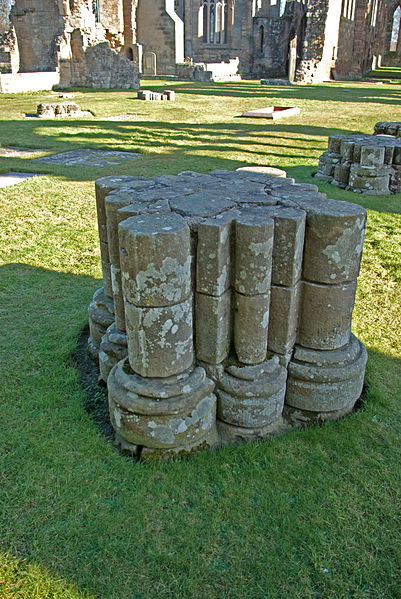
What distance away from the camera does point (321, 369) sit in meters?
3.06

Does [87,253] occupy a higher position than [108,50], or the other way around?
Result: [108,50]

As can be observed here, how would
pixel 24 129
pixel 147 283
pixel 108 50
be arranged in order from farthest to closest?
pixel 108 50 < pixel 24 129 < pixel 147 283

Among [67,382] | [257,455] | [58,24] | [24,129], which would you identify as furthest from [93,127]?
[58,24]

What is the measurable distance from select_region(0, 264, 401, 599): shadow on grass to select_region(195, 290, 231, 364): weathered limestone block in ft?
1.95

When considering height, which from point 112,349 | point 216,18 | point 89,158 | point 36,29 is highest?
point 216,18

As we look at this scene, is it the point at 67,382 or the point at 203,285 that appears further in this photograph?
the point at 67,382

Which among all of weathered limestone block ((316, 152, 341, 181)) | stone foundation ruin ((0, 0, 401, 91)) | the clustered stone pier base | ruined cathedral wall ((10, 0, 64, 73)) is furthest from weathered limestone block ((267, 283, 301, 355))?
ruined cathedral wall ((10, 0, 64, 73))

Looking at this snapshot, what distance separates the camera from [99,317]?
3.64 metres

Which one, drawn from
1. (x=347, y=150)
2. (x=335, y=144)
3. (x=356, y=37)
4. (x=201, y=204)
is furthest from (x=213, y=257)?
(x=356, y=37)

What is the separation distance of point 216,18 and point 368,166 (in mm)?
45866

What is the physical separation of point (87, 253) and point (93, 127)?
30.7ft

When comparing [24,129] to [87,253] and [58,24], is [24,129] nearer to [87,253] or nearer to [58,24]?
[87,253]

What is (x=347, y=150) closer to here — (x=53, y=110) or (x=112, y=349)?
(x=112, y=349)

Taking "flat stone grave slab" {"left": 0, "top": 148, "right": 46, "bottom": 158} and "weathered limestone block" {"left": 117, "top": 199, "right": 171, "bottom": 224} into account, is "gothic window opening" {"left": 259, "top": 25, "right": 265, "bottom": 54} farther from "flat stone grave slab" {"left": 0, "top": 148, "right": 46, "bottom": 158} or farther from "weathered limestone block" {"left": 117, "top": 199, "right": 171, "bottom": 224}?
"weathered limestone block" {"left": 117, "top": 199, "right": 171, "bottom": 224}
